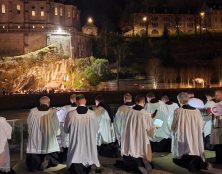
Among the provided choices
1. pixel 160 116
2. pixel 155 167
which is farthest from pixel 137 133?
pixel 160 116

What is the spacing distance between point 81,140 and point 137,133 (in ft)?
5.81

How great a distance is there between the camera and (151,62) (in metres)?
75.9

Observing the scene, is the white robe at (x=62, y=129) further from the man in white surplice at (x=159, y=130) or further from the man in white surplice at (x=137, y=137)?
the man in white surplice at (x=159, y=130)

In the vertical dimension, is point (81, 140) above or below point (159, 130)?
above

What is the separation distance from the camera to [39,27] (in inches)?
3300

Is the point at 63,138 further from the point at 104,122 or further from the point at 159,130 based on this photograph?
the point at 159,130

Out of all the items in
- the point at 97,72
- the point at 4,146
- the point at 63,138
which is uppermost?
the point at 97,72

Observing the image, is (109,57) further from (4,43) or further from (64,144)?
(64,144)

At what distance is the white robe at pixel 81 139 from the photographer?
11695 mm

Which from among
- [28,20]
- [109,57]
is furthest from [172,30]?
[28,20]

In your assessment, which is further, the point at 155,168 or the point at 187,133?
the point at 187,133

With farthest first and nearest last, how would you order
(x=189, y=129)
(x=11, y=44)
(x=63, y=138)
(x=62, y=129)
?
(x=11, y=44), (x=62, y=129), (x=63, y=138), (x=189, y=129)

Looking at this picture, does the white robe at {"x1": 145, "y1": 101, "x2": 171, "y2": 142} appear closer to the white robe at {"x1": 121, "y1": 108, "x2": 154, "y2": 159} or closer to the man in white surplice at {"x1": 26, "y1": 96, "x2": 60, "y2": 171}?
the white robe at {"x1": 121, "y1": 108, "x2": 154, "y2": 159}

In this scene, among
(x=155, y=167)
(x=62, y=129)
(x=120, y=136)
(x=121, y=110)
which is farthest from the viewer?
(x=62, y=129)
